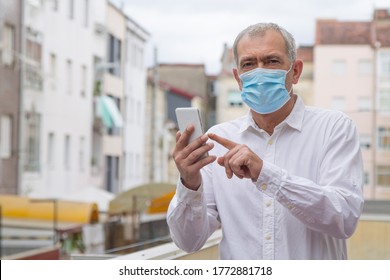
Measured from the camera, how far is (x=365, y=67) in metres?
43.2

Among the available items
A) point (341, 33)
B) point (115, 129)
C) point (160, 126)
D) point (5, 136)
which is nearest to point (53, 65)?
point (5, 136)

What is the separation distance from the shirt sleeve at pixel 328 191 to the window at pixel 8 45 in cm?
2076

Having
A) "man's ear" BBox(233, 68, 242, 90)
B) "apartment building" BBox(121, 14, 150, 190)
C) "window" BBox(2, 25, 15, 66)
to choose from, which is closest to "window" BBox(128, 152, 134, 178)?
"apartment building" BBox(121, 14, 150, 190)

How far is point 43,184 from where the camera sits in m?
24.6

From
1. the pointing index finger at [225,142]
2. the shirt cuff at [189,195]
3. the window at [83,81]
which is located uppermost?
the window at [83,81]

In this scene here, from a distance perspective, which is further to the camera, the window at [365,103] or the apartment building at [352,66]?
the window at [365,103]

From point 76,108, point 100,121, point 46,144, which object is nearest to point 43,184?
point 46,144

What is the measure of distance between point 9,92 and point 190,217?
20.7 m

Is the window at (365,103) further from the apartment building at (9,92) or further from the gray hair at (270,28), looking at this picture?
the gray hair at (270,28)

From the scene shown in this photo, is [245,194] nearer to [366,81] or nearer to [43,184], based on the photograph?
[43,184]

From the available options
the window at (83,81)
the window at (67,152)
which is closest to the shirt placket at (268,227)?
the window at (67,152)

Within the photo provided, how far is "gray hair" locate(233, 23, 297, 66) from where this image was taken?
6.89ft

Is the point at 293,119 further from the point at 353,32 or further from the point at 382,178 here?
the point at 353,32

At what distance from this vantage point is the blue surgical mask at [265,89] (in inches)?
83.7
